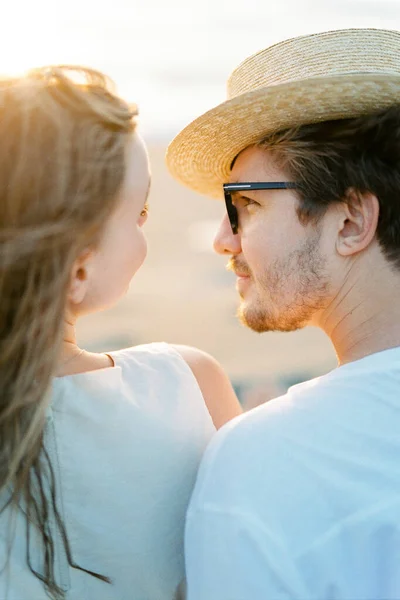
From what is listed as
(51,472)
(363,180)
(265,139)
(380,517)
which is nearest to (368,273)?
(363,180)

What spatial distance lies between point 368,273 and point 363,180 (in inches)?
13.0

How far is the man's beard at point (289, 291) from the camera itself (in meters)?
2.48

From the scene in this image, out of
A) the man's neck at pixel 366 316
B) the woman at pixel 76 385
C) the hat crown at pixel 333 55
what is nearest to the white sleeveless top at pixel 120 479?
the woman at pixel 76 385

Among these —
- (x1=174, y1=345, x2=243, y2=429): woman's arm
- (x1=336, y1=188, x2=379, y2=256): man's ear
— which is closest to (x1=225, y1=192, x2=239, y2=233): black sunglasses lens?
(x1=336, y1=188, x2=379, y2=256): man's ear

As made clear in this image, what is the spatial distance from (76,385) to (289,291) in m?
1.15

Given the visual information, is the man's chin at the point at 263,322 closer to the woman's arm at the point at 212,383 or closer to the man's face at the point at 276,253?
the man's face at the point at 276,253

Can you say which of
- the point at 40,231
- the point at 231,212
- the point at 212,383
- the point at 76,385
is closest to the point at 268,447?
the point at 212,383

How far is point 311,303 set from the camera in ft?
8.35

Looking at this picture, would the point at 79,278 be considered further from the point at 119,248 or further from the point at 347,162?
the point at 347,162

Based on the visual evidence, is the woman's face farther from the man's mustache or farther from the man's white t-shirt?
the man's mustache

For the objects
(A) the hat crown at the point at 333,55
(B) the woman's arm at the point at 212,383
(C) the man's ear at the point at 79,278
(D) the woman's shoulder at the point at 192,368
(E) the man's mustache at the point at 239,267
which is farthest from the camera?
(E) the man's mustache at the point at 239,267

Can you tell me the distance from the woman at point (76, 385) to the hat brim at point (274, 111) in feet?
2.45

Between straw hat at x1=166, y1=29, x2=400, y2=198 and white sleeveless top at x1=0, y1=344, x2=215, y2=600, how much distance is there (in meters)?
1.03

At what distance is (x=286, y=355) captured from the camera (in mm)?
9055
